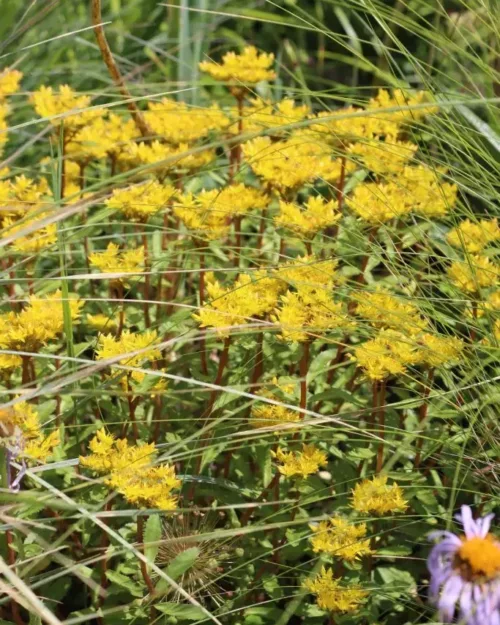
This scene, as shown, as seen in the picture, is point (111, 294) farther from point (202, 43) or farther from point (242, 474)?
point (202, 43)

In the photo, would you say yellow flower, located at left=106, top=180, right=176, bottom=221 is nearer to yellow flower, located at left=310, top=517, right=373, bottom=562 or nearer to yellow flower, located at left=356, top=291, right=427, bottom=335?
yellow flower, located at left=356, top=291, right=427, bottom=335

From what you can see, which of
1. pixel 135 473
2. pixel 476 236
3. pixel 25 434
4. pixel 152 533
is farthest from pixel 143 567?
pixel 476 236

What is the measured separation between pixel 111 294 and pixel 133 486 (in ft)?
2.48

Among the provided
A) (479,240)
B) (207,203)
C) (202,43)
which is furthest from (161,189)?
(202,43)

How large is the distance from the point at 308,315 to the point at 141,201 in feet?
1.36

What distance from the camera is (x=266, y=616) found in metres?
1.57

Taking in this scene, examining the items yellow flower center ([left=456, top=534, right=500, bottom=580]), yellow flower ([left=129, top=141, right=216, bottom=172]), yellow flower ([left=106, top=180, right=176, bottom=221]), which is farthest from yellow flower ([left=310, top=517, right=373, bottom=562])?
yellow flower ([left=129, top=141, right=216, bottom=172])

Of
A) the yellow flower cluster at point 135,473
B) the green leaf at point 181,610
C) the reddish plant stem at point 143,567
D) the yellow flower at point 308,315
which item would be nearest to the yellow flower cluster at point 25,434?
the yellow flower cluster at point 135,473

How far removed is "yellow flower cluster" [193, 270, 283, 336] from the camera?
1535 millimetres

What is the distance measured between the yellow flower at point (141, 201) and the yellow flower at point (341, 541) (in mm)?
638

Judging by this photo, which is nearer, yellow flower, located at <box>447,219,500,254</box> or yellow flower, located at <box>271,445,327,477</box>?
yellow flower, located at <box>271,445,327,477</box>

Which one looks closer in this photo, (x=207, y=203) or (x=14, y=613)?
(x=14, y=613)

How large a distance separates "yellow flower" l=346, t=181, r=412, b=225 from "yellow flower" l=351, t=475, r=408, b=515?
1.60 ft

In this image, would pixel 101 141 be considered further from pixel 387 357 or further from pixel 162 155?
pixel 387 357
